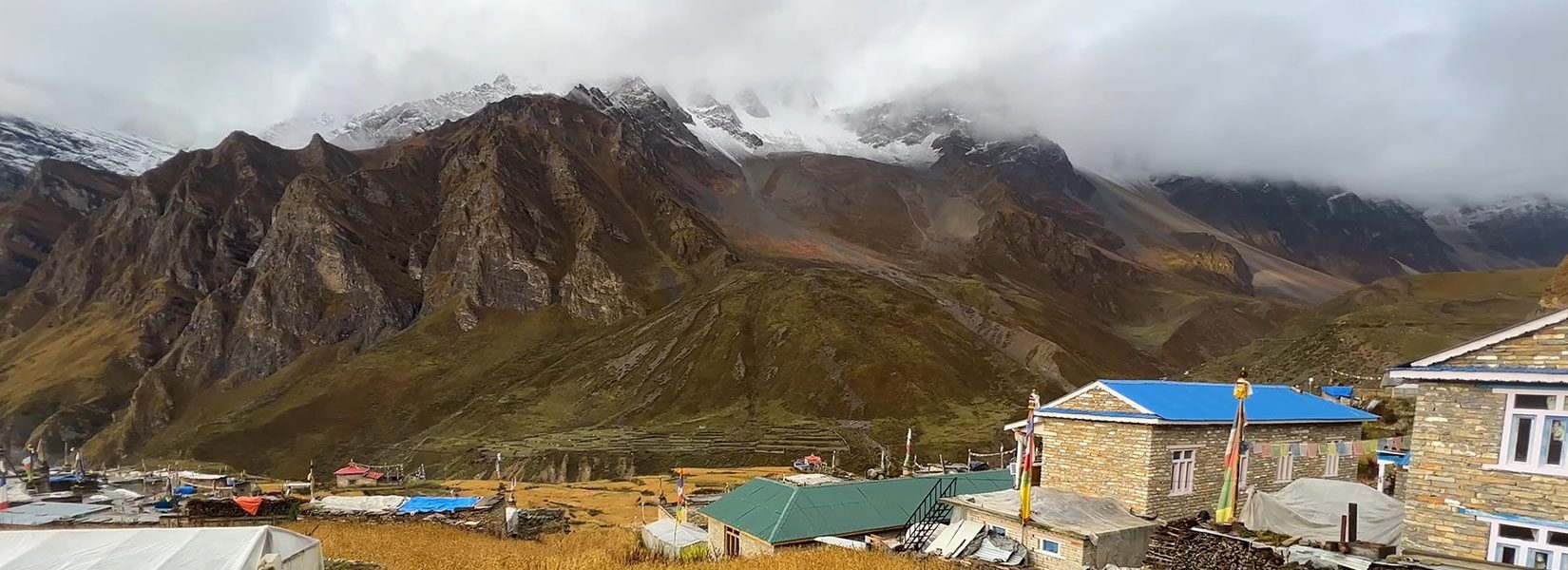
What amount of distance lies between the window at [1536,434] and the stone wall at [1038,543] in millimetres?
9389

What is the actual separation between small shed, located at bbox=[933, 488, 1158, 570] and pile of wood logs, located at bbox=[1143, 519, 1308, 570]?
58 centimetres

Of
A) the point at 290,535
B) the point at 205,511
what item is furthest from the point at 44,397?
the point at 290,535

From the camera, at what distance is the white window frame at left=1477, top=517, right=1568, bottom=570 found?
16.4 metres

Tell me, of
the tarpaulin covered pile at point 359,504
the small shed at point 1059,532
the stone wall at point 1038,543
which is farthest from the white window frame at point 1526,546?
the tarpaulin covered pile at point 359,504

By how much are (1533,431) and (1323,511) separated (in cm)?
682

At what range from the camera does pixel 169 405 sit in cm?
16538

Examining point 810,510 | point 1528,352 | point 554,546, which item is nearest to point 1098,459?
point 810,510

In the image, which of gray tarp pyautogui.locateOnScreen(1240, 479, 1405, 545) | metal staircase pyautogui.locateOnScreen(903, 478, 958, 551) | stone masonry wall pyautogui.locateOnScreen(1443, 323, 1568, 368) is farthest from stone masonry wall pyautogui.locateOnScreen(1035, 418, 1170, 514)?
stone masonry wall pyautogui.locateOnScreen(1443, 323, 1568, 368)

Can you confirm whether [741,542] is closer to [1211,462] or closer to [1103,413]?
[1103,413]

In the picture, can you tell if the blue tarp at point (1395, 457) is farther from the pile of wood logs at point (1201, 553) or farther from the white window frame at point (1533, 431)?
the white window frame at point (1533, 431)

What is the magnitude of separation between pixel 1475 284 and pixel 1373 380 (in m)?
132

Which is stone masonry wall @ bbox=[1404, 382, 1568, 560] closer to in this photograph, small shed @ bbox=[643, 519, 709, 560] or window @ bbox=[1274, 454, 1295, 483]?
window @ bbox=[1274, 454, 1295, 483]

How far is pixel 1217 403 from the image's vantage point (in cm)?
2934

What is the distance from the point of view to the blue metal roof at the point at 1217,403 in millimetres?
27125
